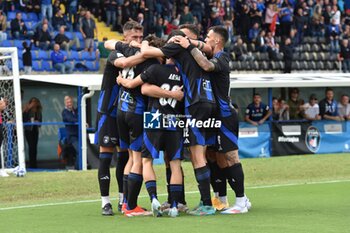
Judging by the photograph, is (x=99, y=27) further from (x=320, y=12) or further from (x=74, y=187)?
(x=74, y=187)

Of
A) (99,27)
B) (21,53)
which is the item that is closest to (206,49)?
(21,53)

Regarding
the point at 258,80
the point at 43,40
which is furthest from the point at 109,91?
the point at 43,40

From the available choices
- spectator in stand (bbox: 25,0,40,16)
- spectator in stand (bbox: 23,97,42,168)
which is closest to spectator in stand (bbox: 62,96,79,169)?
spectator in stand (bbox: 23,97,42,168)

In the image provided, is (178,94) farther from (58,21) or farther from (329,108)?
(58,21)

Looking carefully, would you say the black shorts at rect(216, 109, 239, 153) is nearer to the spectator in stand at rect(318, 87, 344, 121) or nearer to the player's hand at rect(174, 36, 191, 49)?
the player's hand at rect(174, 36, 191, 49)

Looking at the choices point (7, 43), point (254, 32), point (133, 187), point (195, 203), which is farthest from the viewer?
point (254, 32)

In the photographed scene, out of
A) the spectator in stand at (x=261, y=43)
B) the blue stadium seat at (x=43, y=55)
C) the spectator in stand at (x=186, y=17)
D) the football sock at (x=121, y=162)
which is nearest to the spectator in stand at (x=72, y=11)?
the blue stadium seat at (x=43, y=55)

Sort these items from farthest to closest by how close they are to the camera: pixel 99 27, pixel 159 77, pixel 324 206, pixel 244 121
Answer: pixel 99 27
pixel 244 121
pixel 324 206
pixel 159 77

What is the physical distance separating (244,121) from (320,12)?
53.1 feet

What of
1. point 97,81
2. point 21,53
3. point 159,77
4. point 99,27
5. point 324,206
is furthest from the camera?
point 99,27

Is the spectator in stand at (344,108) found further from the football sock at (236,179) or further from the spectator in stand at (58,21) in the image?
the football sock at (236,179)

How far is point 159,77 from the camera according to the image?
10.2m

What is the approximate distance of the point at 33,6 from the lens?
30.0m

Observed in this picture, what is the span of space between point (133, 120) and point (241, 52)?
23264 millimetres
